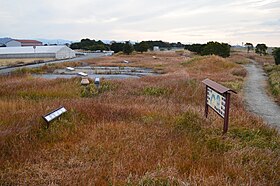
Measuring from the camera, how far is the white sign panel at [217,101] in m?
5.87

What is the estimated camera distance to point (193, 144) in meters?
5.29

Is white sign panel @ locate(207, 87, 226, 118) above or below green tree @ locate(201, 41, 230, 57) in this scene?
below

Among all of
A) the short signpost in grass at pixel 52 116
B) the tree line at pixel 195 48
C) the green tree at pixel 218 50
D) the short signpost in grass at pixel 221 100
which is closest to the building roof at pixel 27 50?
the tree line at pixel 195 48

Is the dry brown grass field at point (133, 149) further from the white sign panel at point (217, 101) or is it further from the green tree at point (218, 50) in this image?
the green tree at point (218, 50)

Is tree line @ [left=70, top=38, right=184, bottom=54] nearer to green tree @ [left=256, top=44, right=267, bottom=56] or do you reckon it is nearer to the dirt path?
green tree @ [left=256, top=44, right=267, bottom=56]

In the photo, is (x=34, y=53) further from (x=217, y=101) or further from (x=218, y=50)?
(x=217, y=101)

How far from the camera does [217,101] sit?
629 cm

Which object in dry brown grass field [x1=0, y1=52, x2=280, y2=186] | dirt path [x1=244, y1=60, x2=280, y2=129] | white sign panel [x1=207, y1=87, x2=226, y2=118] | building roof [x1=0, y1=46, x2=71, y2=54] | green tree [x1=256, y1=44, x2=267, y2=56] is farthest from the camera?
green tree [x1=256, y1=44, x2=267, y2=56]

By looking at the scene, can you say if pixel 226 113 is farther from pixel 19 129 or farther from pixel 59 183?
pixel 19 129

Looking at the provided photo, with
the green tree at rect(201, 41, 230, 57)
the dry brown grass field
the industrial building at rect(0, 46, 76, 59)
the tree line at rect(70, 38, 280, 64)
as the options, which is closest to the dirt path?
the dry brown grass field

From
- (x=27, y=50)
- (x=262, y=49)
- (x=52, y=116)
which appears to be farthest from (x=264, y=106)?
(x=262, y=49)

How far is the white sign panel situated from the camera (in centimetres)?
587

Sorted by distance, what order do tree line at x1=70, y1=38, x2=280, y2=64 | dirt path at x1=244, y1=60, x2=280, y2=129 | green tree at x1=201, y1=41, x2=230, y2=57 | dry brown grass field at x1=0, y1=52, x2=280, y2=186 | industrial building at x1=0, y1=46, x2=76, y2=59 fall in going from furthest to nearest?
industrial building at x1=0, y1=46, x2=76, y2=59
tree line at x1=70, y1=38, x2=280, y2=64
green tree at x1=201, y1=41, x2=230, y2=57
dirt path at x1=244, y1=60, x2=280, y2=129
dry brown grass field at x1=0, y1=52, x2=280, y2=186

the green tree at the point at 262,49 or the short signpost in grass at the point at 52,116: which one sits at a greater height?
the green tree at the point at 262,49
